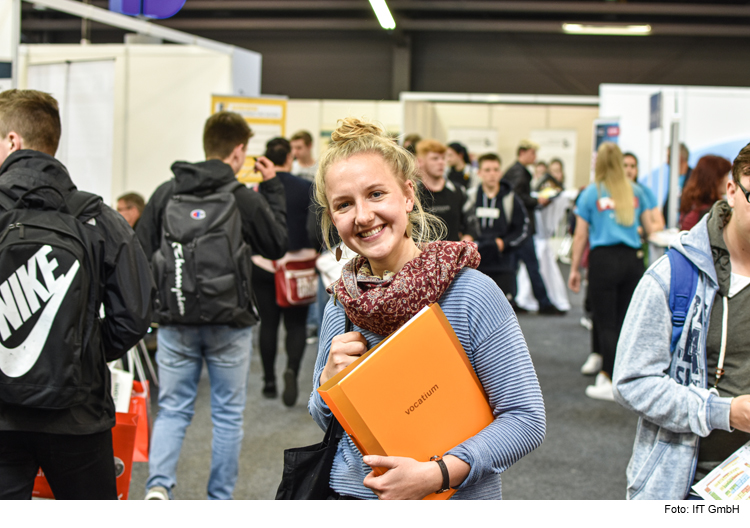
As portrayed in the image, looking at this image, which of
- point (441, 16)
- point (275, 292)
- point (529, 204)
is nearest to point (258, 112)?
point (275, 292)

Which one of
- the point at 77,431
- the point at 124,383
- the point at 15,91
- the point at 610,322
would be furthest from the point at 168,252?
the point at 610,322

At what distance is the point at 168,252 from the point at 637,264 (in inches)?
119

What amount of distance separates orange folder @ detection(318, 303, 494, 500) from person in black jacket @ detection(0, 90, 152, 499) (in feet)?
2.73

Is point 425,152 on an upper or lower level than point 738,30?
lower

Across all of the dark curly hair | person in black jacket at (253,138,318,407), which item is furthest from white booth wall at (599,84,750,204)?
person in black jacket at (253,138,318,407)

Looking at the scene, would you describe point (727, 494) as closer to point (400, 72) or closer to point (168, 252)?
point (168, 252)

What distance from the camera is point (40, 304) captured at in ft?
4.89

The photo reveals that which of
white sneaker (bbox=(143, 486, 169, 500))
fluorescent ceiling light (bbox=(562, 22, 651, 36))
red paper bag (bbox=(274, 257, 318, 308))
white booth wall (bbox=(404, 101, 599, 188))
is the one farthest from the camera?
white booth wall (bbox=(404, 101, 599, 188))

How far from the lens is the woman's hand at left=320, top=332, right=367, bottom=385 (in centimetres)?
115

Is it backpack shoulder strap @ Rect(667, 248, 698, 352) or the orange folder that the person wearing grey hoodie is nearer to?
backpack shoulder strap @ Rect(667, 248, 698, 352)

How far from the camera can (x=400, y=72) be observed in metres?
12.9

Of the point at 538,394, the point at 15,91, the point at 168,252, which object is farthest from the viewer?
the point at 168,252

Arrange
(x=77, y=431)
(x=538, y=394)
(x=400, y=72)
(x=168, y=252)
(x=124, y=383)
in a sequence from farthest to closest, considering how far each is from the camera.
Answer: (x=400, y=72) → (x=168, y=252) → (x=124, y=383) → (x=77, y=431) → (x=538, y=394)

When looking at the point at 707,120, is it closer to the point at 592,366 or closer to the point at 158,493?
the point at 592,366
